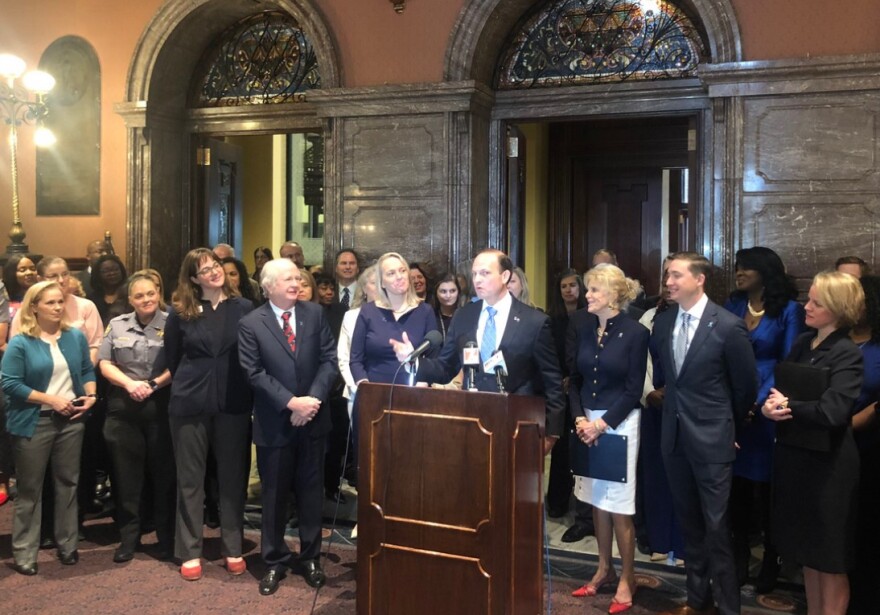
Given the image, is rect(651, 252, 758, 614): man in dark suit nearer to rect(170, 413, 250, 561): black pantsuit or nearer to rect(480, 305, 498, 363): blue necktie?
rect(480, 305, 498, 363): blue necktie

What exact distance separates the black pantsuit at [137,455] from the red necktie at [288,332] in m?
0.88

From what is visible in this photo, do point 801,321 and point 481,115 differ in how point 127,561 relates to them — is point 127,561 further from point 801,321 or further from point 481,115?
point 481,115

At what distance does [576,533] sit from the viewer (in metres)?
4.84

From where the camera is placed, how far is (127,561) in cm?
449

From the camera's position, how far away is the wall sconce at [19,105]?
24.9 ft

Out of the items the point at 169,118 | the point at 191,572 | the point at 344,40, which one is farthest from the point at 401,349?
the point at 169,118

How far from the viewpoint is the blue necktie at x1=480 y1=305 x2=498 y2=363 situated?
12.0ft

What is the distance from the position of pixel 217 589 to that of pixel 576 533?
1932 mm

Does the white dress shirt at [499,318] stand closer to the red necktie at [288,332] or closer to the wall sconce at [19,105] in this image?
the red necktie at [288,332]

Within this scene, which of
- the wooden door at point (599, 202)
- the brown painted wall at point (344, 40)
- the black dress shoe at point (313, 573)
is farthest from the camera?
the wooden door at point (599, 202)

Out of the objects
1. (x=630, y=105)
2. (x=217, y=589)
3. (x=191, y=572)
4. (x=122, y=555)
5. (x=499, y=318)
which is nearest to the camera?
(x=499, y=318)

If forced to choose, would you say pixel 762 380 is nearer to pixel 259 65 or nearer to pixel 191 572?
pixel 191 572

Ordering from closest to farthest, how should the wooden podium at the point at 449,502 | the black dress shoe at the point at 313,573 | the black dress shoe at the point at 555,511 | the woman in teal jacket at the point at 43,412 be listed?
the wooden podium at the point at 449,502
the black dress shoe at the point at 313,573
the woman in teal jacket at the point at 43,412
the black dress shoe at the point at 555,511

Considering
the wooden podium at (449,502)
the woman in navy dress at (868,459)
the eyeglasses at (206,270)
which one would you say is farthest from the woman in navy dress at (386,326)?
the woman in navy dress at (868,459)
